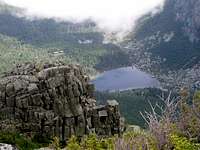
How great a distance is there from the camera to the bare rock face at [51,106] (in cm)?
10862

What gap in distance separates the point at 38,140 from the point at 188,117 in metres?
67.7

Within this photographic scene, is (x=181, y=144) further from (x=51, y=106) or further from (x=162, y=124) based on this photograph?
(x=51, y=106)

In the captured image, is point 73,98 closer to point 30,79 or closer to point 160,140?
point 30,79

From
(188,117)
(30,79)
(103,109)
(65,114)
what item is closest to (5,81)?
(30,79)

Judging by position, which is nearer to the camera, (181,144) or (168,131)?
(168,131)

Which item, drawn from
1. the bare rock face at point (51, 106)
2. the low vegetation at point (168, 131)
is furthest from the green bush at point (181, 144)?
the bare rock face at point (51, 106)

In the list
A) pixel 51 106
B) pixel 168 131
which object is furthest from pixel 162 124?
pixel 51 106

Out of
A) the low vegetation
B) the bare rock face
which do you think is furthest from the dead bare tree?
the bare rock face

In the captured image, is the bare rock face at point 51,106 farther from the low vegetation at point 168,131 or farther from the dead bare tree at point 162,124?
the dead bare tree at point 162,124

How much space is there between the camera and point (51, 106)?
112 metres

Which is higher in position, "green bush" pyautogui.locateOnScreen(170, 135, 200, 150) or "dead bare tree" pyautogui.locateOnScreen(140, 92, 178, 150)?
"dead bare tree" pyautogui.locateOnScreen(140, 92, 178, 150)

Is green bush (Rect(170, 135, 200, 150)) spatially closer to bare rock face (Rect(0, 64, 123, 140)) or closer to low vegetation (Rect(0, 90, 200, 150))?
low vegetation (Rect(0, 90, 200, 150))

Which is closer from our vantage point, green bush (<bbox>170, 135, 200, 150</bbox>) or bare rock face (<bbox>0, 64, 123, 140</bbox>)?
green bush (<bbox>170, 135, 200, 150</bbox>)

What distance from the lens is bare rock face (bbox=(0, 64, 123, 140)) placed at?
108625 mm
